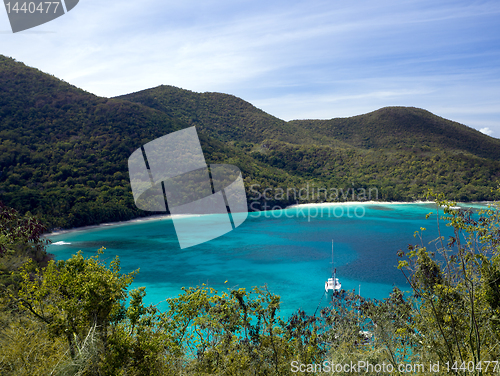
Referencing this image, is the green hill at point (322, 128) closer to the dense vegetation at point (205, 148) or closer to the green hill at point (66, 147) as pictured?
the dense vegetation at point (205, 148)

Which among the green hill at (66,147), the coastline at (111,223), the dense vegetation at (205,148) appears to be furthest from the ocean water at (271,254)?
the dense vegetation at (205,148)

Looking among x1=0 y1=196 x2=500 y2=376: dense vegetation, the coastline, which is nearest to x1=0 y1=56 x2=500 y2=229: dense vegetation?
the coastline

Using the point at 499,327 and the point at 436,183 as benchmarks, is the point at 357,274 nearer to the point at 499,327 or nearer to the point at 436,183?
the point at 499,327

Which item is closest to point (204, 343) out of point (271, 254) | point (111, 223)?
point (271, 254)

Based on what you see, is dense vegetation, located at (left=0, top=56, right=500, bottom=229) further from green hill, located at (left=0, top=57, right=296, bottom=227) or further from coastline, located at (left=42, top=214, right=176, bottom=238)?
coastline, located at (left=42, top=214, right=176, bottom=238)

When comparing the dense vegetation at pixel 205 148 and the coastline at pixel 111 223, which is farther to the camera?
the dense vegetation at pixel 205 148

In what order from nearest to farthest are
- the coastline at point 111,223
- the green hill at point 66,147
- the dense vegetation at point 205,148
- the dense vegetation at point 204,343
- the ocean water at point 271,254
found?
the dense vegetation at point 204,343 → the ocean water at point 271,254 → the coastline at point 111,223 → the green hill at point 66,147 → the dense vegetation at point 205,148
